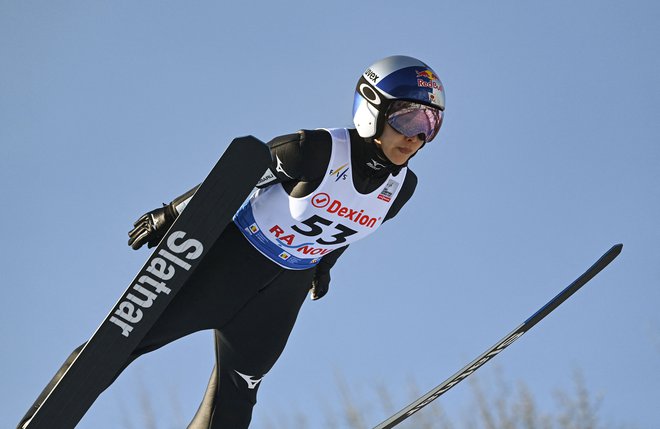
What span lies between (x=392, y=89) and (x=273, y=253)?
90cm

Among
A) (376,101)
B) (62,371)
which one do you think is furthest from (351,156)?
(62,371)

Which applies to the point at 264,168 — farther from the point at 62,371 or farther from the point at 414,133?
the point at 62,371

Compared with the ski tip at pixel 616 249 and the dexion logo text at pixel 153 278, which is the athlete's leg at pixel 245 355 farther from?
the ski tip at pixel 616 249

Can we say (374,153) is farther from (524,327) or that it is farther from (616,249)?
(616,249)

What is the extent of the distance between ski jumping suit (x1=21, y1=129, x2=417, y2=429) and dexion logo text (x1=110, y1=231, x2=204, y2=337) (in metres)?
0.23

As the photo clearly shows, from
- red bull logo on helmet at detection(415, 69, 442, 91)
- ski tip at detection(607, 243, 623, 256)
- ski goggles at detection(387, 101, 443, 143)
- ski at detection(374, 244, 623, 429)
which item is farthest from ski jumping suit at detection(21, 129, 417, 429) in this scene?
ski tip at detection(607, 243, 623, 256)

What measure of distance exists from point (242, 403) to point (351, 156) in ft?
4.03

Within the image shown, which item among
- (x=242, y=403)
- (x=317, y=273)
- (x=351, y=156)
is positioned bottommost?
(x=242, y=403)

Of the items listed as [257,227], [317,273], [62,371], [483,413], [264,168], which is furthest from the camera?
[483,413]

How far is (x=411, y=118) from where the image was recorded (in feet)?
14.9

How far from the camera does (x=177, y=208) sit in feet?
14.8

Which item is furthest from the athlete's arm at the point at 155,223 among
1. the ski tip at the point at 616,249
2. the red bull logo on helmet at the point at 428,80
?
the ski tip at the point at 616,249

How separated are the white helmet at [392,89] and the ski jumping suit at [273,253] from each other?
4.0 inches

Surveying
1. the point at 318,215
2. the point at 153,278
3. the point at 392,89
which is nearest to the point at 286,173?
the point at 318,215
